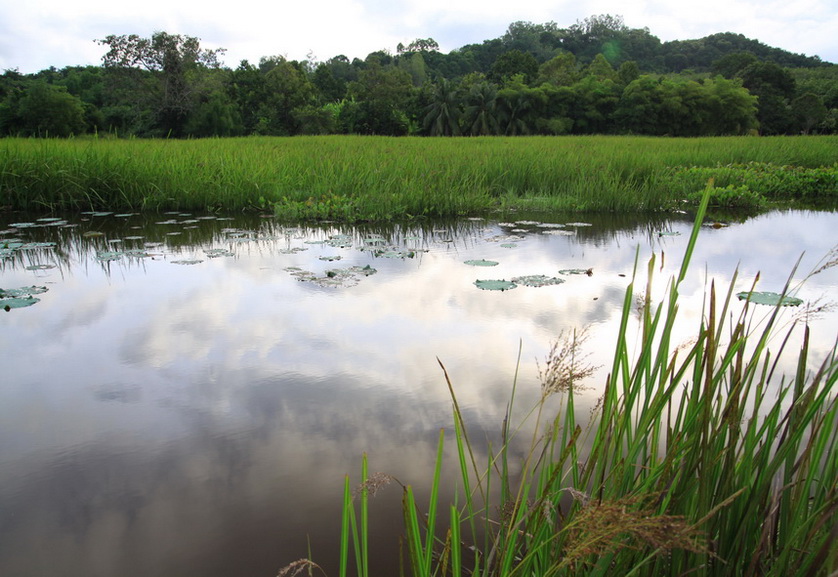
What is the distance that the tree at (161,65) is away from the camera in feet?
92.6

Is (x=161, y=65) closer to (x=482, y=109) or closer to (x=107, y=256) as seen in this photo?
(x=482, y=109)

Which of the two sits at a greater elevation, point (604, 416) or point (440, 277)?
point (604, 416)

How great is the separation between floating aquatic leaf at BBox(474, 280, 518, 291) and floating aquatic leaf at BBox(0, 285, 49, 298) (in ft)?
7.99

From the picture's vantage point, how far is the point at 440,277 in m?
3.56

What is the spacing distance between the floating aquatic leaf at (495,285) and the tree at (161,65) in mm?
28514

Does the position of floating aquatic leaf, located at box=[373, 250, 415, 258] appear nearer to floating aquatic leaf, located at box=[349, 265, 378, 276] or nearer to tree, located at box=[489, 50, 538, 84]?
floating aquatic leaf, located at box=[349, 265, 378, 276]

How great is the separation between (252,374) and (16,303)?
5.56 feet

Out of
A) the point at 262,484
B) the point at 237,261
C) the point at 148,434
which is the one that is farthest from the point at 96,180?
the point at 262,484

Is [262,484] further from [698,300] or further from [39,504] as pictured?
[698,300]

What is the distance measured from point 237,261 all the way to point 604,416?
354 cm

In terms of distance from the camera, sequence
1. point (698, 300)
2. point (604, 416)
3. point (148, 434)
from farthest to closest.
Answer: point (698, 300)
point (148, 434)
point (604, 416)

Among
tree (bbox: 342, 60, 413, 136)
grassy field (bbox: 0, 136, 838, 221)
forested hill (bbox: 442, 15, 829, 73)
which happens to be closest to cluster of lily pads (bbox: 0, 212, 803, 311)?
grassy field (bbox: 0, 136, 838, 221)

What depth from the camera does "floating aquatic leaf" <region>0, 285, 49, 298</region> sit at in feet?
10.3

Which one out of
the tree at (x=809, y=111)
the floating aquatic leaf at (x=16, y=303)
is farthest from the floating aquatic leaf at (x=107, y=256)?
the tree at (x=809, y=111)
